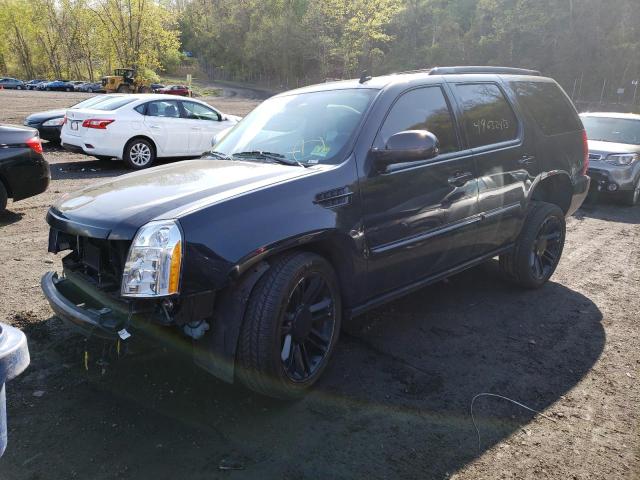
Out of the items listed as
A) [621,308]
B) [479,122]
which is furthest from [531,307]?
[479,122]

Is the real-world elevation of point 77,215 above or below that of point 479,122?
below

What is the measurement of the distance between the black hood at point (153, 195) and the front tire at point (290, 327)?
53cm

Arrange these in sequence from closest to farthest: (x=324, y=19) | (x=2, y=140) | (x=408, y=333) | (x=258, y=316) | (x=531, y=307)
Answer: (x=258, y=316), (x=408, y=333), (x=531, y=307), (x=2, y=140), (x=324, y=19)

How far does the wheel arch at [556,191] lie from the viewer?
204 inches

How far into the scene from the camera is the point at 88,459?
2570 mm

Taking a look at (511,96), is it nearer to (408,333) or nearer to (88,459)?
(408,333)

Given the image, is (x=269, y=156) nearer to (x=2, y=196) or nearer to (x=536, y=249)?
(x=536, y=249)

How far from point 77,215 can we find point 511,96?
3796 mm

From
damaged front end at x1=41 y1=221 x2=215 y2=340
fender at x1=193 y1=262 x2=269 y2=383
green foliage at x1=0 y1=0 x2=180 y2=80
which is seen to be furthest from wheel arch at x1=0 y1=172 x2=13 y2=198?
green foliage at x1=0 y1=0 x2=180 y2=80

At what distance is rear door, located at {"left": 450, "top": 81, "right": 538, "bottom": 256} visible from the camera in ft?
14.0

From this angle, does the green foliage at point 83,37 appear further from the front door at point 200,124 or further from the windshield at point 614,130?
the windshield at point 614,130

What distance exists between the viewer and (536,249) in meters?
5.07

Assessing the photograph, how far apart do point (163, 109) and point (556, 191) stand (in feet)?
29.0

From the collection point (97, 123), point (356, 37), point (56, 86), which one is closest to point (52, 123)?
point (97, 123)
